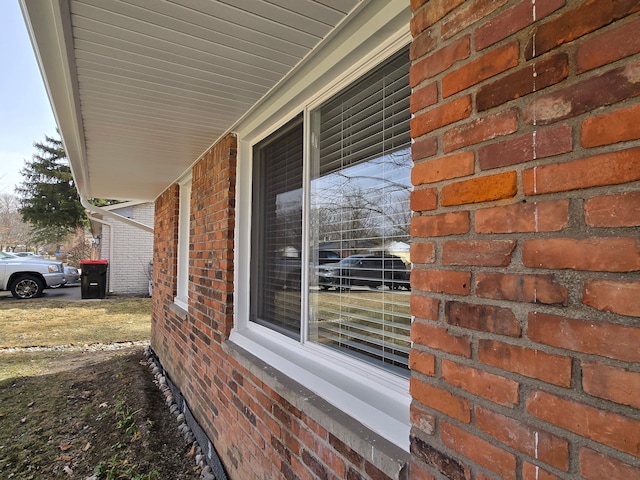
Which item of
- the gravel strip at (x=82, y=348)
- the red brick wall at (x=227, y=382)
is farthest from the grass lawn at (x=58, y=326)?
the red brick wall at (x=227, y=382)

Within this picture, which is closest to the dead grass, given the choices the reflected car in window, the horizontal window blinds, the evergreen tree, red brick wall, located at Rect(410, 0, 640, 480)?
the reflected car in window

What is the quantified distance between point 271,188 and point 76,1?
1.50 metres

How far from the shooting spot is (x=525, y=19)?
89 cm

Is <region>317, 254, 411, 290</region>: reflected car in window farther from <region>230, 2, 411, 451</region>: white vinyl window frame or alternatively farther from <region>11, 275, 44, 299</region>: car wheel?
<region>11, 275, 44, 299</region>: car wheel

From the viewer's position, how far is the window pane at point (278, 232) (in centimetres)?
241

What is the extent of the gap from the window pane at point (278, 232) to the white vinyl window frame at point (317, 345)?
66 mm

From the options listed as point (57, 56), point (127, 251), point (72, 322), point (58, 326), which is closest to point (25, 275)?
point (127, 251)

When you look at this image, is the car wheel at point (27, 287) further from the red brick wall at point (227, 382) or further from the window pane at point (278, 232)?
the window pane at point (278, 232)

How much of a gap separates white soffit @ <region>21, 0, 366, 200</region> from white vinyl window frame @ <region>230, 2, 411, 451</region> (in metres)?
0.16

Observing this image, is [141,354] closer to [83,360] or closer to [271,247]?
[83,360]

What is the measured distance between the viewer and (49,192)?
19031 mm

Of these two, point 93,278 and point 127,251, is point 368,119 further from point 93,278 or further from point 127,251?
point 127,251

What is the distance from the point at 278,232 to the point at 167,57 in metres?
1.20

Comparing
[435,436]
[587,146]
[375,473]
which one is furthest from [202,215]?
[587,146]
